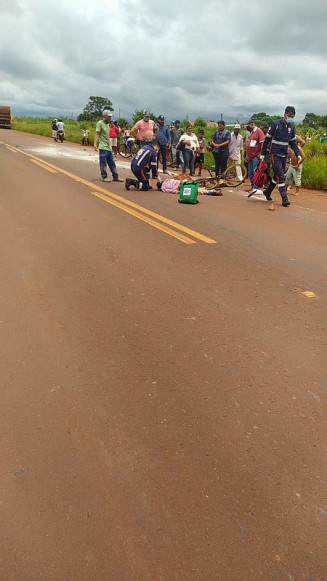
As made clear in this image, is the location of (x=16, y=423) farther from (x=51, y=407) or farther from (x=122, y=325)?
(x=122, y=325)

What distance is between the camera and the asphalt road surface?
1657mm

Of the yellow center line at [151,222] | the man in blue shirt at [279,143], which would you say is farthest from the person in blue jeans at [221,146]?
the yellow center line at [151,222]

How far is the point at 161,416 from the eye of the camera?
2.36 m

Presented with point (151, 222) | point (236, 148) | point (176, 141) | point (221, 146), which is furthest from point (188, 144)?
point (151, 222)

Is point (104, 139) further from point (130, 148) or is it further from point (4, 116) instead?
point (4, 116)

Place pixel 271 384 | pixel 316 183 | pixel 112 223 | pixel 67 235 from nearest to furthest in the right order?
pixel 271 384 → pixel 67 235 → pixel 112 223 → pixel 316 183

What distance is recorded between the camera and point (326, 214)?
8.42 m

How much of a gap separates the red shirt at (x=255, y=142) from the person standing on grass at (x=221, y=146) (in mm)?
1095

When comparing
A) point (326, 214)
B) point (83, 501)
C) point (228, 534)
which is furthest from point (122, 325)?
point (326, 214)

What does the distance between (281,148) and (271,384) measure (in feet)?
23.6

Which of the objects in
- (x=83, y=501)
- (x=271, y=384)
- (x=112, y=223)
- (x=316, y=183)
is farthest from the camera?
(x=316, y=183)

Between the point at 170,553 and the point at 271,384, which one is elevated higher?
the point at 271,384

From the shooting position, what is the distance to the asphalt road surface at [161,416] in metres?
1.66

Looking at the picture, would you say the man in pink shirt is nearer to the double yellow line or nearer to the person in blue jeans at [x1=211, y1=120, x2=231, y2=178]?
the person in blue jeans at [x1=211, y1=120, x2=231, y2=178]
